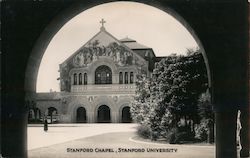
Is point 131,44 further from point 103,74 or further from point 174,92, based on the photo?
point 174,92

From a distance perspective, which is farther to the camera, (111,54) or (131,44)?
(131,44)

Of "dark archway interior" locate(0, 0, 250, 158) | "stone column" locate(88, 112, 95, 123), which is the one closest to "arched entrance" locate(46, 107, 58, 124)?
"stone column" locate(88, 112, 95, 123)

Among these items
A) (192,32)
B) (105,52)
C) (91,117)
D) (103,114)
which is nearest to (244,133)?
(192,32)

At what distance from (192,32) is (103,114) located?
31885mm

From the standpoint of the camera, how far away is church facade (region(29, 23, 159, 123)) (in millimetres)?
38219

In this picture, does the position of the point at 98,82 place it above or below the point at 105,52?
below

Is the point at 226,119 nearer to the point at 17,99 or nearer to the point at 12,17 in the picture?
the point at 17,99

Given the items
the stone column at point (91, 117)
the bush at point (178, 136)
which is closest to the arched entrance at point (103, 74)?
the stone column at point (91, 117)

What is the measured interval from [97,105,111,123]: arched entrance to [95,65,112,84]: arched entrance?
2489mm

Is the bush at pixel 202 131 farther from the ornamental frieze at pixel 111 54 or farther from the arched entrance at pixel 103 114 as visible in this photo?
the ornamental frieze at pixel 111 54

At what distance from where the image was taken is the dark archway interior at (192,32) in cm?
689

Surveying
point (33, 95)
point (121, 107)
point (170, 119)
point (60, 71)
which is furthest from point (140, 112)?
point (60, 71)

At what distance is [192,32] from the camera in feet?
23.7

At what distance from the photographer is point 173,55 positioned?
1786cm
